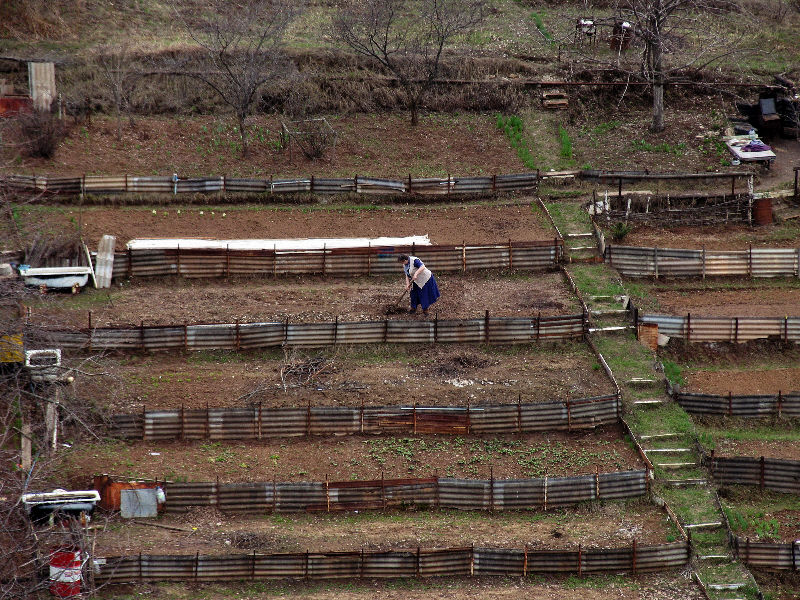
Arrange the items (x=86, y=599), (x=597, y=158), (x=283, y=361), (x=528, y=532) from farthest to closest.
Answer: (x=597, y=158) < (x=283, y=361) < (x=528, y=532) < (x=86, y=599)

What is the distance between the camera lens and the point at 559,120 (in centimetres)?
5178

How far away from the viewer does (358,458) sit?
112 ft

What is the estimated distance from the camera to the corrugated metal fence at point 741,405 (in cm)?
3678

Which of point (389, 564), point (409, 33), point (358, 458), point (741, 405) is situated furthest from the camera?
point (409, 33)

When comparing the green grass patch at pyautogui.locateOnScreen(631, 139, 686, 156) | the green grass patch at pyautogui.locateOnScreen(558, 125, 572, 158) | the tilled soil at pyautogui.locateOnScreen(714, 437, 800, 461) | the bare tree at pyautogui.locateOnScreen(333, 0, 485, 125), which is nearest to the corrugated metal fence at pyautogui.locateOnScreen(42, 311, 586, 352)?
the tilled soil at pyautogui.locateOnScreen(714, 437, 800, 461)

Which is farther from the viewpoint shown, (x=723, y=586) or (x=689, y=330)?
(x=689, y=330)

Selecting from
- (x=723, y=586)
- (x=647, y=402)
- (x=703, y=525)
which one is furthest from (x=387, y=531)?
(x=647, y=402)

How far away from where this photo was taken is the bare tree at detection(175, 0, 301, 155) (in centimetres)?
4869

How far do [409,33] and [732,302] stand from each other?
21.1 meters

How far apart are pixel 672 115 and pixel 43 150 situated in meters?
24.5

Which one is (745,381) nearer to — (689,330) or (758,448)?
(689,330)

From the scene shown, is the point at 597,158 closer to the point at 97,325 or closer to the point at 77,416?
the point at 97,325

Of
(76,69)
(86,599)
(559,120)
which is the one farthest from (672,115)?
(86,599)

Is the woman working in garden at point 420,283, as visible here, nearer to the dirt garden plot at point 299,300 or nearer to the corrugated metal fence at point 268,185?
the dirt garden plot at point 299,300
